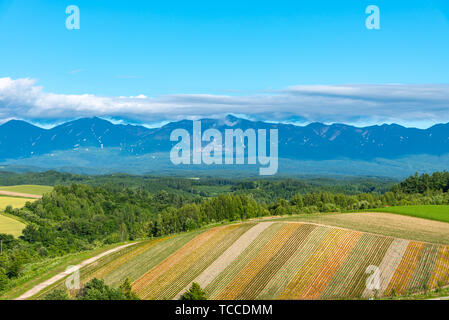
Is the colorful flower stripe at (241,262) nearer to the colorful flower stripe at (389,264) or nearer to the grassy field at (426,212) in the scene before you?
the colorful flower stripe at (389,264)

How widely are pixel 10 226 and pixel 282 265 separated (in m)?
73.7

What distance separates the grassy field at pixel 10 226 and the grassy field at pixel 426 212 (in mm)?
75621

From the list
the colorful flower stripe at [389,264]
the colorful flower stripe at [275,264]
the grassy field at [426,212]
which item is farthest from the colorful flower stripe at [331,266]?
the grassy field at [426,212]

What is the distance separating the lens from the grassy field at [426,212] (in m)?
73.4

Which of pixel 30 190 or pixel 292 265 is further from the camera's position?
pixel 30 190

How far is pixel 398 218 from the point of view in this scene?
240 ft

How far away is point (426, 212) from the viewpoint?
78.2 meters

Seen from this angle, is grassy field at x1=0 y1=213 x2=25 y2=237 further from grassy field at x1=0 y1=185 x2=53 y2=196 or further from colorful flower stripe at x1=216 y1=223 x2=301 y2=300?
A: grassy field at x1=0 y1=185 x2=53 y2=196

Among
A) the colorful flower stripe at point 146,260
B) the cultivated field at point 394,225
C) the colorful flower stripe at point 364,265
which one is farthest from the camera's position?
the cultivated field at point 394,225

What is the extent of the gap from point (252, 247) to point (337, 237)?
10.8 metres

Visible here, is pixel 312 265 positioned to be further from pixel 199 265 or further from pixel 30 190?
pixel 30 190

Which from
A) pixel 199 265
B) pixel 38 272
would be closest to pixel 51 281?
pixel 38 272
